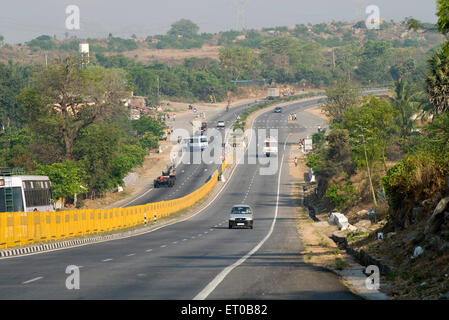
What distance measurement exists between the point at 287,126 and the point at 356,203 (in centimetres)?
9784

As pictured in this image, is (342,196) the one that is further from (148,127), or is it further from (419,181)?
(148,127)

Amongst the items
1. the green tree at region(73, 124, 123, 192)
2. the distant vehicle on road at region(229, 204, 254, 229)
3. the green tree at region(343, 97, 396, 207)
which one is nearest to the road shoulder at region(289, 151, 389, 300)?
the distant vehicle on road at region(229, 204, 254, 229)

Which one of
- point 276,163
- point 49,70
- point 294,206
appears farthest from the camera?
point 276,163

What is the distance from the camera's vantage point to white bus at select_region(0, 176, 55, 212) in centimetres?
4744

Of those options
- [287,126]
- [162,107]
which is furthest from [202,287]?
[162,107]

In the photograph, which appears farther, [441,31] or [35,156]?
[35,156]

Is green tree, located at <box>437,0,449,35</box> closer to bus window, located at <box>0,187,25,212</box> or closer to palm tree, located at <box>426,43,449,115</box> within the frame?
bus window, located at <box>0,187,25,212</box>

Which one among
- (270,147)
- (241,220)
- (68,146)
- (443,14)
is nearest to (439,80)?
A: (241,220)

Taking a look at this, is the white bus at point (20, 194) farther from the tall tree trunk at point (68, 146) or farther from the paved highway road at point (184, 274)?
the tall tree trunk at point (68, 146)

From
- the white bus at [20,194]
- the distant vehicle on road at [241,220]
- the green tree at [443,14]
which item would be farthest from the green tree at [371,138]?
the green tree at [443,14]

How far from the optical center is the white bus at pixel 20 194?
4744cm

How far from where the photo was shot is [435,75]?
201 feet
